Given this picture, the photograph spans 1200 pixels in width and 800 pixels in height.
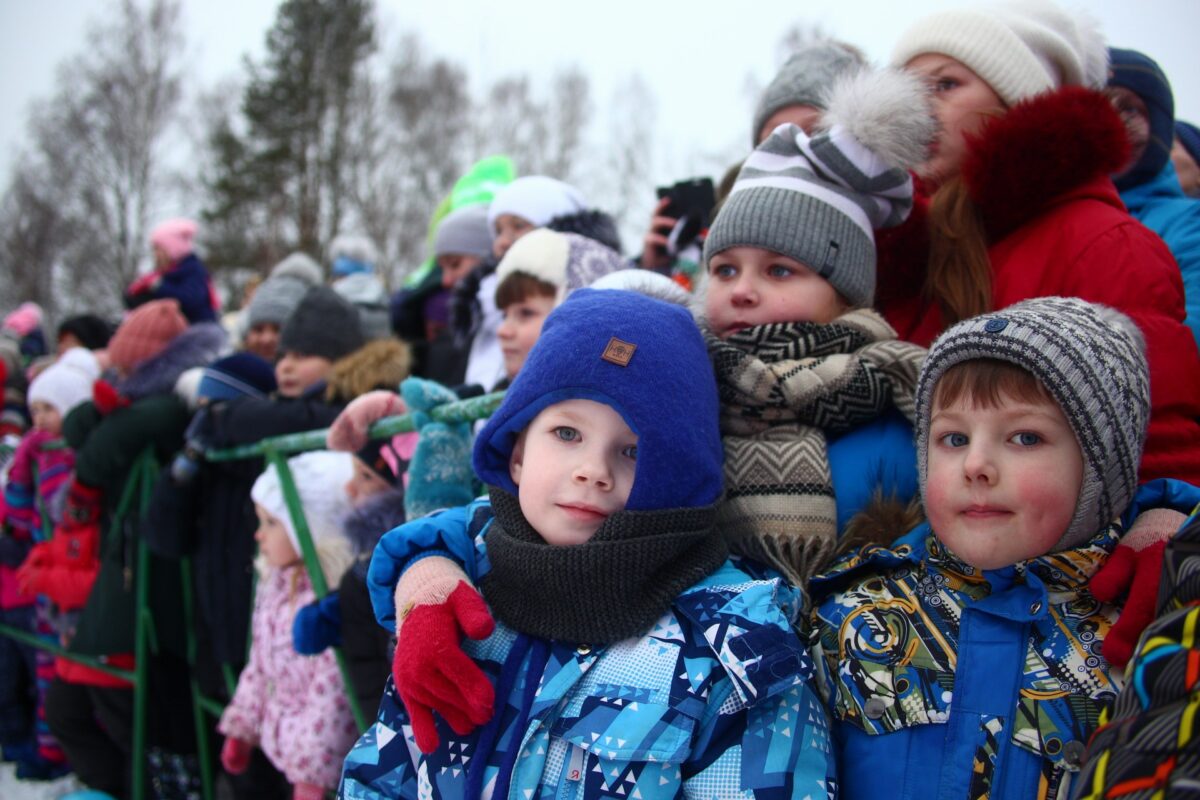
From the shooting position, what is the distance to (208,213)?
21.6 m

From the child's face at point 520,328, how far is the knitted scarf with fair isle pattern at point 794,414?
41.5 inches

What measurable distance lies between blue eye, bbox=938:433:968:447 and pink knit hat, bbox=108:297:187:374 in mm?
4188

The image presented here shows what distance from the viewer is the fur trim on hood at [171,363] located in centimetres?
434

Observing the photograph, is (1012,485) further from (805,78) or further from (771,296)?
(805,78)

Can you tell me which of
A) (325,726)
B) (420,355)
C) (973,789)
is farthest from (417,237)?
(973,789)

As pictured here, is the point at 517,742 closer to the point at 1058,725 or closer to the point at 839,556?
the point at 839,556

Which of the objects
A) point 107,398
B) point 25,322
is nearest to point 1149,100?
point 107,398

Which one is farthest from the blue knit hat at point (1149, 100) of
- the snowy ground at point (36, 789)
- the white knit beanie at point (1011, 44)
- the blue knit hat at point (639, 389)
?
the snowy ground at point (36, 789)

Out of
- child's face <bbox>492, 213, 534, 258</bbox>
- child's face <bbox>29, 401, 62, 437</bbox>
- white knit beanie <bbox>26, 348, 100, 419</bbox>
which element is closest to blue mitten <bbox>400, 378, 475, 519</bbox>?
child's face <bbox>492, 213, 534, 258</bbox>

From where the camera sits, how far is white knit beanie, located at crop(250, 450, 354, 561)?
2.95 meters

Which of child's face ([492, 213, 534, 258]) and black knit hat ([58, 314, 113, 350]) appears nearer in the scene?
child's face ([492, 213, 534, 258])

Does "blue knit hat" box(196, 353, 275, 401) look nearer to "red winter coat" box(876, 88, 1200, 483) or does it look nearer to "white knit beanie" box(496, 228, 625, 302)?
"white knit beanie" box(496, 228, 625, 302)

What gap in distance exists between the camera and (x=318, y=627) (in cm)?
251

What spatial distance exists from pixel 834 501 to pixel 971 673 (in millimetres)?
407
